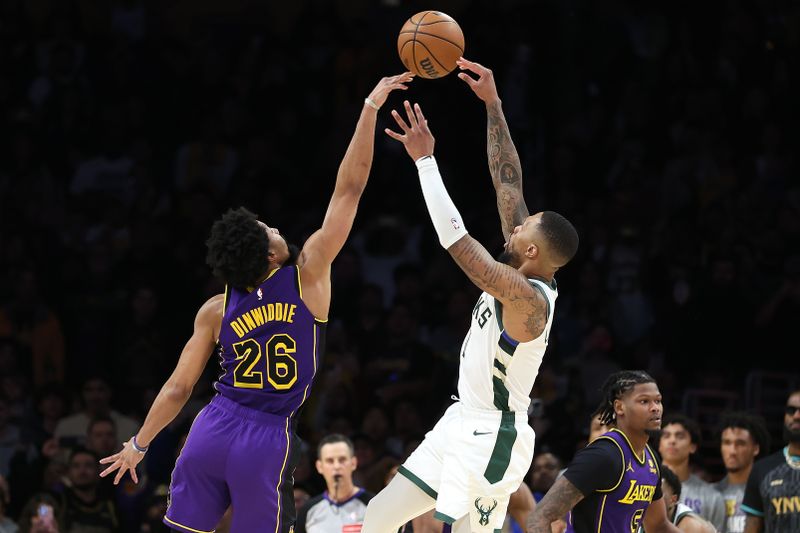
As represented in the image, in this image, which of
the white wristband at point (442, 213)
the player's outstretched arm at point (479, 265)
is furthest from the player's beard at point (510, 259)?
the white wristband at point (442, 213)

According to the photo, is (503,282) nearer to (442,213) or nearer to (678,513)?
(442,213)

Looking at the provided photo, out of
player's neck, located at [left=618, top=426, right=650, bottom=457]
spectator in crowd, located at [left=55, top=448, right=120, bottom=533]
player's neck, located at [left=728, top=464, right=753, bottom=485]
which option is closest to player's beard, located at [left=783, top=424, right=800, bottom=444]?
player's neck, located at [left=728, top=464, right=753, bottom=485]

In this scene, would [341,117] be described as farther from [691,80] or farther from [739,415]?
[739,415]

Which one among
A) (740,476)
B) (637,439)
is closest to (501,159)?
(637,439)

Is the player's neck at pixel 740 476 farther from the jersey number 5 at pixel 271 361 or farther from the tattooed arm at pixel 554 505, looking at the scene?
the jersey number 5 at pixel 271 361

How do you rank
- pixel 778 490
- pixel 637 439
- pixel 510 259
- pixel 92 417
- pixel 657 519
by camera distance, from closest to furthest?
pixel 510 259 → pixel 637 439 → pixel 657 519 → pixel 778 490 → pixel 92 417

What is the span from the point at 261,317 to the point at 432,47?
1.86 m

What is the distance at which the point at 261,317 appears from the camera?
253 inches

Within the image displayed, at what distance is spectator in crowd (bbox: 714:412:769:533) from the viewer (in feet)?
32.6

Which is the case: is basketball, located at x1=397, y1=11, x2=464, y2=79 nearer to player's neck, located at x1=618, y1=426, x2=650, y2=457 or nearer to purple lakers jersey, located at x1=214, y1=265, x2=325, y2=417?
purple lakers jersey, located at x1=214, y1=265, x2=325, y2=417

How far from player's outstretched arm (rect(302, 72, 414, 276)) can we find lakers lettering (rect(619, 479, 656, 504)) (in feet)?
6.49

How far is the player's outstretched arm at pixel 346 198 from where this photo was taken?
653 centimetres

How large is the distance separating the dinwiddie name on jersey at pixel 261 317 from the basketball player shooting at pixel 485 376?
2.64ft

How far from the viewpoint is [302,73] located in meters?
14.9
